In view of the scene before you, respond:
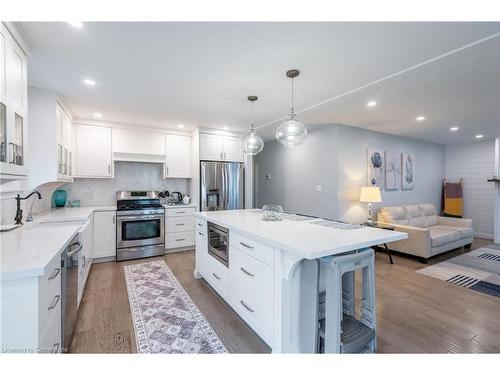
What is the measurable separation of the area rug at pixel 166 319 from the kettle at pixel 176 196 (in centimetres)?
177

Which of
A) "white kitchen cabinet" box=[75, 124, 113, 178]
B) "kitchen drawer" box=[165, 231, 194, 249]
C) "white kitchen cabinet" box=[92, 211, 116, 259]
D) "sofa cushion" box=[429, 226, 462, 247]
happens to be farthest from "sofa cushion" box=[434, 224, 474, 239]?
"white kitchen cabinet" box=[75, 124, 113, 178]

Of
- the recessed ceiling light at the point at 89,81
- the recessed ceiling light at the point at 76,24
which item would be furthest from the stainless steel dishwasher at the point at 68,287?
the recessed ceiling light at the point at 89,81

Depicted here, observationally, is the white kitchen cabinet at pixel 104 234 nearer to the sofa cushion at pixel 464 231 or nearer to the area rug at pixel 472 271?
the area rug at pixel 472 271

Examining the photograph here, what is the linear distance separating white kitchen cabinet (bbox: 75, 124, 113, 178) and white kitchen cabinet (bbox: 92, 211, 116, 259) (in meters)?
0.71

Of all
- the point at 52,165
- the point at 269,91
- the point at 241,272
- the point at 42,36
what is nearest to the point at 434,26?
the point at 269,91

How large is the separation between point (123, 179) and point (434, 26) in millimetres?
4738

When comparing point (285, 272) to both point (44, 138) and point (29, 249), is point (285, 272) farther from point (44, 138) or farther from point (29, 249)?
point (44, 138)

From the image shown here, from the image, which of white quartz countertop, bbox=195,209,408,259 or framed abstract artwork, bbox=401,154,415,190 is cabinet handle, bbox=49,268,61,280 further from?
framed abstract artwork, bbox=401,154,415,190

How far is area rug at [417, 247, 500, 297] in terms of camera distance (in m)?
2.88

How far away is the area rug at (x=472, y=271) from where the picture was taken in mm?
2876

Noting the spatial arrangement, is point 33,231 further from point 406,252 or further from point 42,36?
point 406,252

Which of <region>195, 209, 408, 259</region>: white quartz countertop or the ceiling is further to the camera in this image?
the ceiling

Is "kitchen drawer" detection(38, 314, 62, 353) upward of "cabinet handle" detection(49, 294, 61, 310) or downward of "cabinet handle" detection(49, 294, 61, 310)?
downward

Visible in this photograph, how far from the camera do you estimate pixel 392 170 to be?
500 cm
